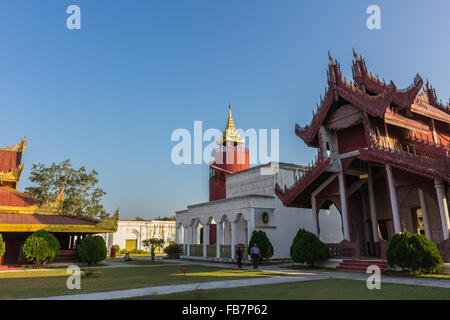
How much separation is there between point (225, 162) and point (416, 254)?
102 ft

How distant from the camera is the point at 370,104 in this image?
1758 cm

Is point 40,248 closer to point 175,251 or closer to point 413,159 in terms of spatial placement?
point 175,251

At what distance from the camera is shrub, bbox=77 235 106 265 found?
80.5 feet

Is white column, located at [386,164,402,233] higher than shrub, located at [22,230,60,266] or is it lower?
higher

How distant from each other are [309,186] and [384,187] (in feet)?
16.1

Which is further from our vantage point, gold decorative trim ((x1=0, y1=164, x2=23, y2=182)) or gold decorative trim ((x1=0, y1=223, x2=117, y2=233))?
gold decorative trim ((x1=0, y1=164, x2=23, y2=182))

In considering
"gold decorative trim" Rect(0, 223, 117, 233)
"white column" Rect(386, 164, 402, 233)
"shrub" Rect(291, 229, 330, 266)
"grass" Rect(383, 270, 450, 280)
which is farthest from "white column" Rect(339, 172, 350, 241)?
"gold decorative trim" Rect(0, 223, 117, 233)

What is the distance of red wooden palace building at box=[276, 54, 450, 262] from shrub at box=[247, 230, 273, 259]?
2.95m

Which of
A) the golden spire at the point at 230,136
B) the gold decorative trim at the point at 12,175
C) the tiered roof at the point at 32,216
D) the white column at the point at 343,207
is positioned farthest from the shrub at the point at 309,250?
the golden spire at the point at 230,136

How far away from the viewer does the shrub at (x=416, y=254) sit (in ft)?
43.8

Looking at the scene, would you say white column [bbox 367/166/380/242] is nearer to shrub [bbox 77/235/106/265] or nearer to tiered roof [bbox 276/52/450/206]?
tiered roof [bbox 276/52/450/206]

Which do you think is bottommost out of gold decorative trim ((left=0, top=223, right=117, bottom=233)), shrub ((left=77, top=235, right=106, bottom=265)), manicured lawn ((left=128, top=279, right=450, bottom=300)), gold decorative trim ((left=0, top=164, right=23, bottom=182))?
manicured lawn ((left=128, top=279, right=450, bottom=300))

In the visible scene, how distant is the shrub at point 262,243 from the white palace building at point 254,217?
1.02 metres
